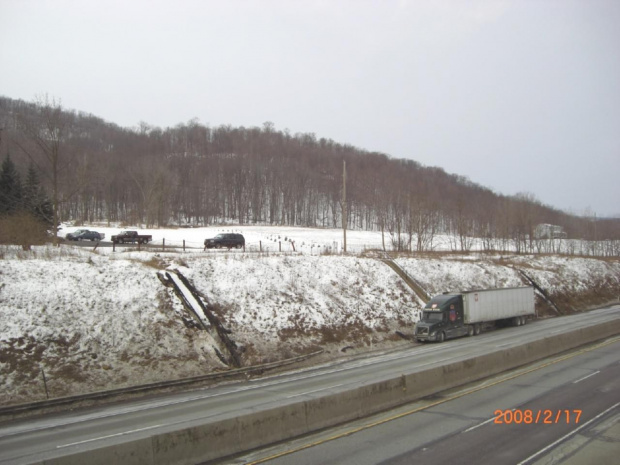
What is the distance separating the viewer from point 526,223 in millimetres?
93875

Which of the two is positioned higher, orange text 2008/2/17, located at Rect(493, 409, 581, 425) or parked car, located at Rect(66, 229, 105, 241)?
parked car, located at Rect(66, 229, 105, 241)

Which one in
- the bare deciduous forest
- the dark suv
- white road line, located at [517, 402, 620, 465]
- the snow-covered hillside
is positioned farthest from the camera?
the bare deciduous forest

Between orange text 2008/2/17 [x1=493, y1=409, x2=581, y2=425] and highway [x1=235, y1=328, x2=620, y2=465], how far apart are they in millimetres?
22

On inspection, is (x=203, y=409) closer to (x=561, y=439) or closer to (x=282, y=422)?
(x=282, y=422)

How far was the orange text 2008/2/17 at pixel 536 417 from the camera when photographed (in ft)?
36.8

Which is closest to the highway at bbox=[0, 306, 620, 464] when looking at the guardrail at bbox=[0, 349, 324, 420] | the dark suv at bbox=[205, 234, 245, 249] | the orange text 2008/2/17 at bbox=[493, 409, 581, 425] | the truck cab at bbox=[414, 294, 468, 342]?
the orange text 2008/2/17 at bbox=[493, 409, 581, 425]

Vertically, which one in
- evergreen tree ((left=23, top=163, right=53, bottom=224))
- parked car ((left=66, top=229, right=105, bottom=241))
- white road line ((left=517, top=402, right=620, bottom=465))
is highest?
evergreen tree ((left=23, top=163, right=53, bottom=224))

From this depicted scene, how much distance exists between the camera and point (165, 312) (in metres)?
25.5

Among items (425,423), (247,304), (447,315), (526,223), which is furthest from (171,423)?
(526,223)

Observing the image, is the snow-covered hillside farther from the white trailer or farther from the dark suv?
the dark suv

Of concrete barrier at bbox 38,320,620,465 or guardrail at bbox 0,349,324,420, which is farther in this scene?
guardrail at bbox 0,349,324,420

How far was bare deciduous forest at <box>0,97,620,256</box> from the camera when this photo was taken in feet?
343

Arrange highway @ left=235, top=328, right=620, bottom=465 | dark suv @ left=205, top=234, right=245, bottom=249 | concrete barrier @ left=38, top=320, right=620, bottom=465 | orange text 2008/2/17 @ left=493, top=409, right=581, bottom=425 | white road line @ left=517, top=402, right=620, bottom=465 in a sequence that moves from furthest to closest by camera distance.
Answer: dark suv @ left=205, top=234, right=245, bottom=249 → orange text 2008/2/17 @ left=493, top=409, right=581, bottom=425 → highway @ left=235, top=328, right=620, bottom=465 → white road line @ left=517, top=402, right=620, bottom=465 → concrete barrier @ left=38, top=320, right=620, bottom=465

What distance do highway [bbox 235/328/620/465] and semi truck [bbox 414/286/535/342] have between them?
1530cm
